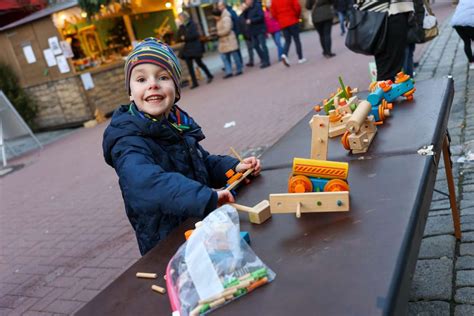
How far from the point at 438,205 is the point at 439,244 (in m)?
0.54

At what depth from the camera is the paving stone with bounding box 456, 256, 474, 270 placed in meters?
2.43

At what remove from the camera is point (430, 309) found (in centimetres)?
221

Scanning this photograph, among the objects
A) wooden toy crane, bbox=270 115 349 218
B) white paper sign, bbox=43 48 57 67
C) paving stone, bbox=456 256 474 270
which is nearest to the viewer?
wooden toy crane, bbox=270 115 349 218

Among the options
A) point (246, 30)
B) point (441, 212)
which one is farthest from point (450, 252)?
point (246, 30)

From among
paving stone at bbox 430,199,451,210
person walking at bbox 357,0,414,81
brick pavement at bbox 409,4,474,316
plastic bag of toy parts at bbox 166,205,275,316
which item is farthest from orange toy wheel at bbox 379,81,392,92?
person walking at bbox 357,0,414,81

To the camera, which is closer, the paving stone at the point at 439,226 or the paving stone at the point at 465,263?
the paving stone at the point at 465,263

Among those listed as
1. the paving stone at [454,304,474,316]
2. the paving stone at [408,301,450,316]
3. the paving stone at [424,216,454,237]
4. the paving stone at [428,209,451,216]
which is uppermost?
the paving stone at [454,304,474,316]

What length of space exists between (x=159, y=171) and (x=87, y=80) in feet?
36.3

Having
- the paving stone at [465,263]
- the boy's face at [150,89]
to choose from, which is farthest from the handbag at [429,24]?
the boy's face at [150,89]

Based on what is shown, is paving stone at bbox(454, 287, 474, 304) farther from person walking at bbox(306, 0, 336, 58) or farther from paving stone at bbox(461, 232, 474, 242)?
person walking at bbox(306, 0, 336, 58)

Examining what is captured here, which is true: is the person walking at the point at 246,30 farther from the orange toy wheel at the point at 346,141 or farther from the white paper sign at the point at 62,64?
the orange toy wheel at the point at 346,141

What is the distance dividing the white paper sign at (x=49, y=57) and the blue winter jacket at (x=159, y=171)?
11128mm

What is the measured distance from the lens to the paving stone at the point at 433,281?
2303 mm

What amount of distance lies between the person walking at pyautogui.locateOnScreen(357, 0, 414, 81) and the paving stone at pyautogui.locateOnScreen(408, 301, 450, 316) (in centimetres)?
242
